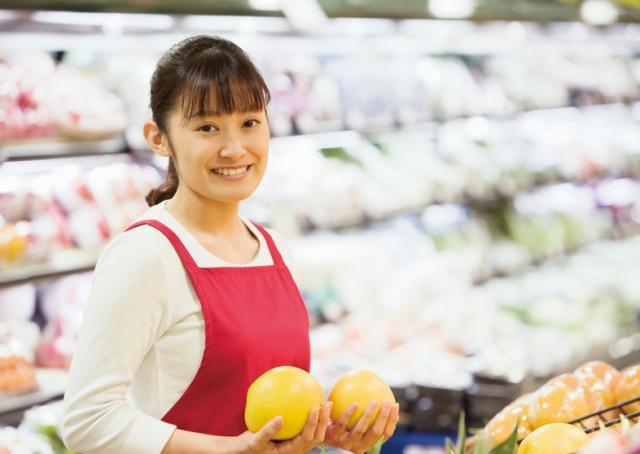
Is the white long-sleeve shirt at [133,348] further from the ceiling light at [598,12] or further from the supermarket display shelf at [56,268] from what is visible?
the ceiling light at [598,12]

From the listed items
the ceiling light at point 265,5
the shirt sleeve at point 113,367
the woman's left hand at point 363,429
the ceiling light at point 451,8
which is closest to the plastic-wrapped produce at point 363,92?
the ceiling light at point 451,8

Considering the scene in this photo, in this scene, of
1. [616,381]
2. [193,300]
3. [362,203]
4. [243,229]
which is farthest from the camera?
[362,203]

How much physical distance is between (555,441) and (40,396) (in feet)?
7.21

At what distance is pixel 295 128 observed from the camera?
484 cm

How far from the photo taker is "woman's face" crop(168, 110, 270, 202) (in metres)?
1.94

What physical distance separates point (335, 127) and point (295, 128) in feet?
1.16

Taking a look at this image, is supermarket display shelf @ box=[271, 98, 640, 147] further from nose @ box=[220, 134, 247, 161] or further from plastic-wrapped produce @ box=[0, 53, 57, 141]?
nose @ box=[220, 134, 247, 161]

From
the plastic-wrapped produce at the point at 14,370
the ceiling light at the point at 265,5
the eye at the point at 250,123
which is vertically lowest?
the plastic-wrapped produce at the point at 14,370

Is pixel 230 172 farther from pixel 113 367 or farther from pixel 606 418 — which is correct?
pixel 606 418

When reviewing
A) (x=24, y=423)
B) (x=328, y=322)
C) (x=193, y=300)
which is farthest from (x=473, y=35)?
(x=193, y=300)

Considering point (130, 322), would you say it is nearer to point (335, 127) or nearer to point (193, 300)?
point (193, 300)

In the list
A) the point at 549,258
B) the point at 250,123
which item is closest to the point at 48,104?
the point at 250,123

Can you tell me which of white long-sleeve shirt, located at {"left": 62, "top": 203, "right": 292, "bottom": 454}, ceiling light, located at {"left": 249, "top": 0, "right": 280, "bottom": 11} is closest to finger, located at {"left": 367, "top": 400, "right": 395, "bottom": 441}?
white long-sleeve shirt, located at {"left": 62, "top": 203, "right": 292, "bottom": 454}

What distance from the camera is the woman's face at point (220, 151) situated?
194 centimetres
